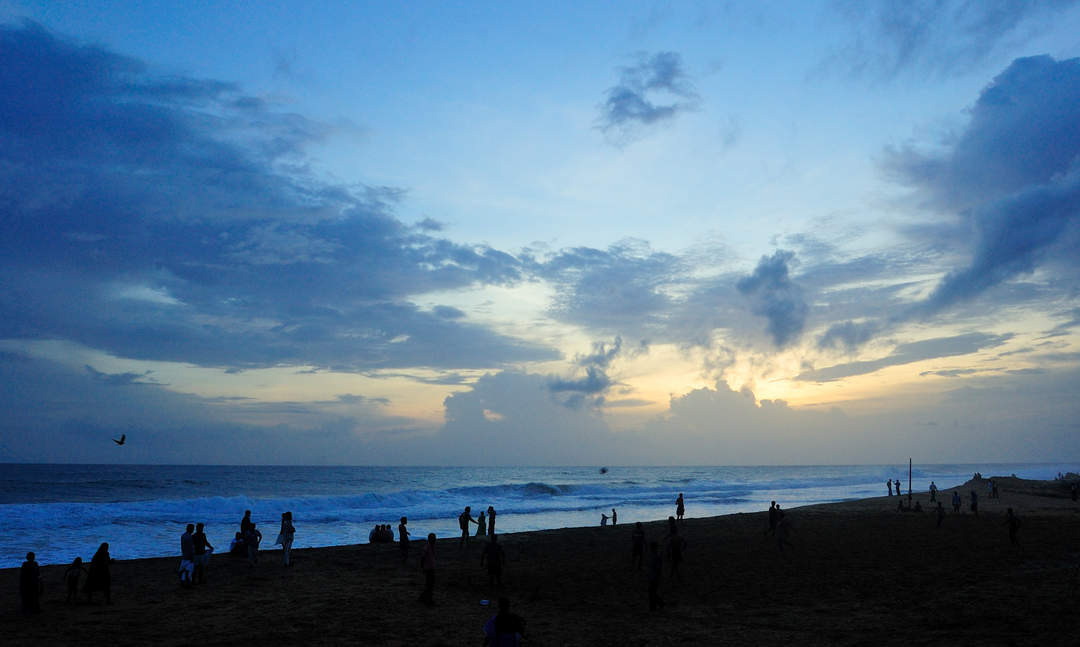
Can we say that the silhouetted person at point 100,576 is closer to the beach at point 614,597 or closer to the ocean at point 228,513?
the beach at point 614,597

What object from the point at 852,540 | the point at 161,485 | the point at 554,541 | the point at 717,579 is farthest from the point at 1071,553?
the point at 161,485

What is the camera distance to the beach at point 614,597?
13.3 meters

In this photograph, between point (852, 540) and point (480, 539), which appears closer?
point (852, 540)

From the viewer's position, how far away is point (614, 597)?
1756cm

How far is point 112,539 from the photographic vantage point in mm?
33062

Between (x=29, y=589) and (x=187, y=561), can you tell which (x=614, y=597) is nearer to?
(x=187, y=561)

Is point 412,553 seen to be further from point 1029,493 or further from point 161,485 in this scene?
point 161,485

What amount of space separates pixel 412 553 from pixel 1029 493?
188 feet

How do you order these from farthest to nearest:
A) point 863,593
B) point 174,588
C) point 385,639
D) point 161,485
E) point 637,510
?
point 161,485, point 637,510, point 174,588, point 863,593, point 385,639

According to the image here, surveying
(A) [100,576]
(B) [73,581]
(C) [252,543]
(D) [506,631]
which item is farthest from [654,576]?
(B) [73,581]

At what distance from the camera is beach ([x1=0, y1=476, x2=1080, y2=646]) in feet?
43.7

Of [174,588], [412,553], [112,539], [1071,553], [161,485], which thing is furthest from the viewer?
[161,485]

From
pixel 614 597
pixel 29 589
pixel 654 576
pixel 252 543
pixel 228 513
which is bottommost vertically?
pixel 228 513

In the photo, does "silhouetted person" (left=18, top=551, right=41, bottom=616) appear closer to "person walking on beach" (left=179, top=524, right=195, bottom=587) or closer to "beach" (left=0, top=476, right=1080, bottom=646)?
"beach" (left=0, top=476, right=1080, bottom=646)
